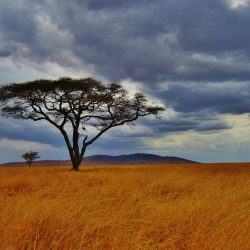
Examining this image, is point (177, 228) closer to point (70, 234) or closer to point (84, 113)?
point (70, 234)

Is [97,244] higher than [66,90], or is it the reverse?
[66,90]

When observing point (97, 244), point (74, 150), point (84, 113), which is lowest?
point (97, 244)

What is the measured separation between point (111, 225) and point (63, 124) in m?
29.4

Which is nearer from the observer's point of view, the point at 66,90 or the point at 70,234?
the point at 70,234

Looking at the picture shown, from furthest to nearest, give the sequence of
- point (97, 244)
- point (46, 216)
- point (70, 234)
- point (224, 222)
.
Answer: point (224, 222) → point (46, 216) → point (70, 234) → point (97, 244)

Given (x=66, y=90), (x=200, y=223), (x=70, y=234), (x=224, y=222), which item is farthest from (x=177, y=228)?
(x=66, y=90)

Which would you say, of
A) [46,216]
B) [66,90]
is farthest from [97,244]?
[66,90]

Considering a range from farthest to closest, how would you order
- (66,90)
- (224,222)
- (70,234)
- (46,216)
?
(66,90)
(224,222)
(46,216)
(70,234)

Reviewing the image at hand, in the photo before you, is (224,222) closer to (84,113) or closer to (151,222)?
(151,222)

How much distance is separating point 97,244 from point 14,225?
1.45 metres

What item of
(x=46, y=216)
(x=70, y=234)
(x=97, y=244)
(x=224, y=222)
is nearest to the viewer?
(x=97, y=244)

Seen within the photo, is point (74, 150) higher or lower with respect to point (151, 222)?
higher

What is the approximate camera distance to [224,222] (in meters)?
6.21

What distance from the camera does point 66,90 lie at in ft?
112
